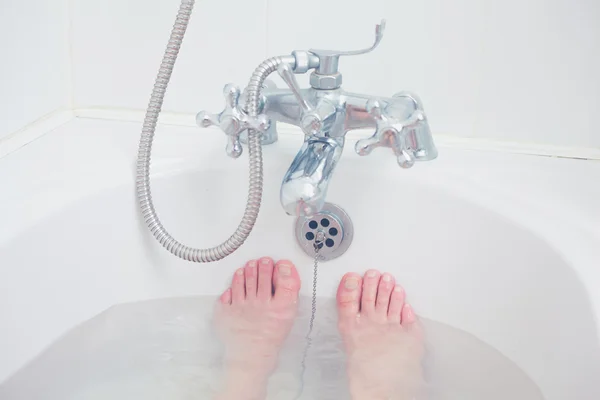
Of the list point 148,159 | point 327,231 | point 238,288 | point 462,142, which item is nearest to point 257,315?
point 238,288

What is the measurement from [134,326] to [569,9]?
2.31ft

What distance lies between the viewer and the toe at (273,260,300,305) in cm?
98

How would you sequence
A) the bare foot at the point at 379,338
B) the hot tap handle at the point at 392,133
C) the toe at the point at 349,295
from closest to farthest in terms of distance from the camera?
the hot tap handle at the point at 392,133 < the bare foot at the point at 379,338 < the toe at the point at 349,295

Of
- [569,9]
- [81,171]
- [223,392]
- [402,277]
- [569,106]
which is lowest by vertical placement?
[223,392]

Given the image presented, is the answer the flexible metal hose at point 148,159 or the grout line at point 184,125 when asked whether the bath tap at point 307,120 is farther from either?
the grout line at point 184,125

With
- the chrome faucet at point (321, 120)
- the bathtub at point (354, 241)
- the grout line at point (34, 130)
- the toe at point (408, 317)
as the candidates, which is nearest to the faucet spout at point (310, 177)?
the chrome faucet at point (321, 120)

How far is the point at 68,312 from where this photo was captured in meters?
0.86

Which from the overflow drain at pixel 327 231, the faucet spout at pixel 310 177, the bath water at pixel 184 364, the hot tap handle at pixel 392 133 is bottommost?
the bath water at pixel 184 364

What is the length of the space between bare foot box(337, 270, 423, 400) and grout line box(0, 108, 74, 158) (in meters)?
0.48

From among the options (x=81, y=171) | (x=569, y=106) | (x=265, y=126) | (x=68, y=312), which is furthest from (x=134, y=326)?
(x=569, y=106)

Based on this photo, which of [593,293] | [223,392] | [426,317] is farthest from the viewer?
[426,317]

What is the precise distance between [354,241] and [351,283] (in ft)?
0.19

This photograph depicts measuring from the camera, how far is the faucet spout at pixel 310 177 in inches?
29.9

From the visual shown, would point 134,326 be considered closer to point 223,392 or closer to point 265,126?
point 223,392
